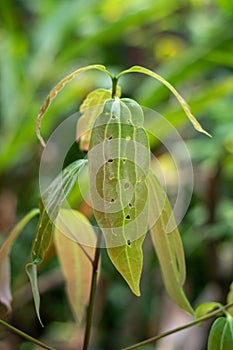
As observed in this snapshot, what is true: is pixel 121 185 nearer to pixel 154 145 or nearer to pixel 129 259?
pixel 129 259

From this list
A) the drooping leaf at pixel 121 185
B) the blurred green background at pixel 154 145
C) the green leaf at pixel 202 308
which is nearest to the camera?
the drooping leaf at pixel 121 185

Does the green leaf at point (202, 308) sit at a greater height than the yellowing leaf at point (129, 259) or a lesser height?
lesser

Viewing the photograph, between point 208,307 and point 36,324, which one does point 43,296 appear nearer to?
point 36,324

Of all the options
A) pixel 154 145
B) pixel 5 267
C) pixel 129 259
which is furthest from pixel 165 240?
pixel 154 145

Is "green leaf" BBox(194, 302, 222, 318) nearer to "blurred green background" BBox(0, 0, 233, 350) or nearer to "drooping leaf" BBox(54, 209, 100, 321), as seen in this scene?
"drooping leaf" BBox(54, 209, 100, 321)

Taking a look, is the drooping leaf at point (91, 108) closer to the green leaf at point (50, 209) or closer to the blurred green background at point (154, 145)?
the green leaf at point (50, 209)

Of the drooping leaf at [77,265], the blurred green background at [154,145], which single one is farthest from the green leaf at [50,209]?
the blurred green background at [154,145]
